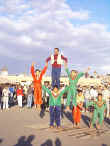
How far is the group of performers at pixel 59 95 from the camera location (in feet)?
26.2

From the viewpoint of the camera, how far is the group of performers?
7988 mm

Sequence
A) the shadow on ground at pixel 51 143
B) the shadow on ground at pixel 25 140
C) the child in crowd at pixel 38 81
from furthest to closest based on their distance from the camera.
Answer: the child in crowd at pixel 38 81, the shadow on ground at pixel 51 143, the shadow on ground at pixel 25 140

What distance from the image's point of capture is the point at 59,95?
7.93 m

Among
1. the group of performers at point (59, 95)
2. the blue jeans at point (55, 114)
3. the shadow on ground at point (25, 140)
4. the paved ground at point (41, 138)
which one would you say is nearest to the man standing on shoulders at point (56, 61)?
the group of performers at point (59, 95)

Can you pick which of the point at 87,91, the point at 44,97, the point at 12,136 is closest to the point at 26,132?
the point at 12,136

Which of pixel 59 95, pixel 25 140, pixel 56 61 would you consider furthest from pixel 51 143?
pixel 56 61

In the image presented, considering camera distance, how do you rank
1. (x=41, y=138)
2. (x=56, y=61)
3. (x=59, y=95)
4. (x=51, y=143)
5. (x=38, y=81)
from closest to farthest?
1. (x=51, y=143)
2. (x=41, y=138)
3. (x=59, y=95)
4. (x=38, y=81)
5. (x=56, y=61)

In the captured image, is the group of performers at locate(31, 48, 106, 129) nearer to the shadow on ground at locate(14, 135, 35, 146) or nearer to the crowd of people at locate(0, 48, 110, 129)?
the crowd of people at locate(0, 48, 110, 129)

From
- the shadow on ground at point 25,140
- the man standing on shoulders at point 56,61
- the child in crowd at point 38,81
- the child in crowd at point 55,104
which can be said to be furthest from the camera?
the man standing on shoulders at point 56,61

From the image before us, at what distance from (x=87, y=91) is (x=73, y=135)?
24.7ft

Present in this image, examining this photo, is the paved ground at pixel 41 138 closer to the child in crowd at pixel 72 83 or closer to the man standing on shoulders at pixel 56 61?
the child in crowd at pixel 72 83

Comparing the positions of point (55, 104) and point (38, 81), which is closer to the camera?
point (55, 104)

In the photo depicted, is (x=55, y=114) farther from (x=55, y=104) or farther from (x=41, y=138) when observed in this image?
(x=41, y=138)

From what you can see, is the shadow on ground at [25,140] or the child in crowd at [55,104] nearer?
the shadow on ground at [25,140]
